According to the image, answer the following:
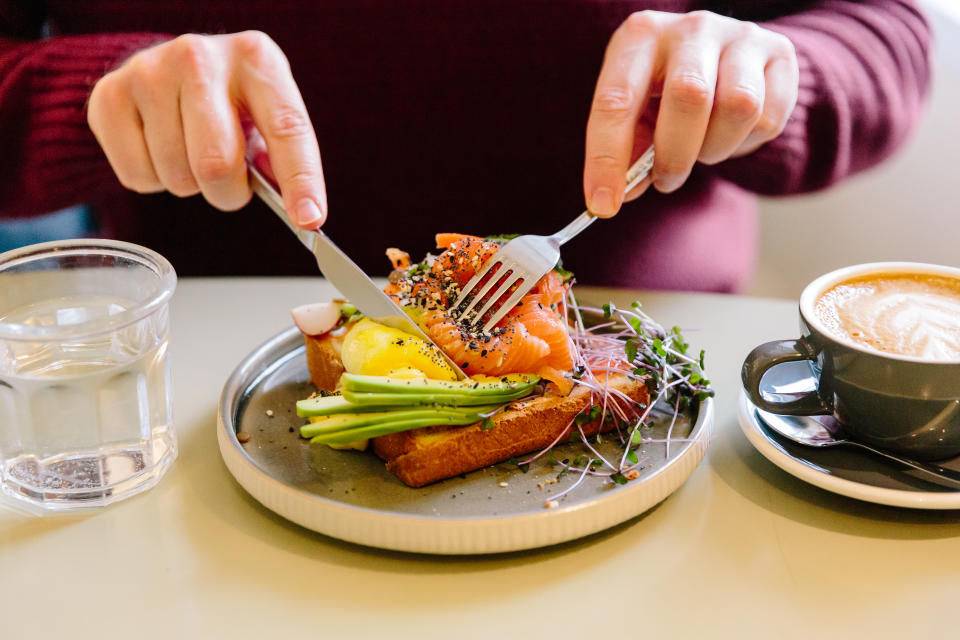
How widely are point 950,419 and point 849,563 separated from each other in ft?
0.83

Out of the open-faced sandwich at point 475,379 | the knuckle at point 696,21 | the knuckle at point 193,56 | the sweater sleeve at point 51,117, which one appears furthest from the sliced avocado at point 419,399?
the sweater sleeve at point 51,117

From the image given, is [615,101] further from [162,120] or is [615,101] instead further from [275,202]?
[162,120]

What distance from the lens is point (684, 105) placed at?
5.04 ft

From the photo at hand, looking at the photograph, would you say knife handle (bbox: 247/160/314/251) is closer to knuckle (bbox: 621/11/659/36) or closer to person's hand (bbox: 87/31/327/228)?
person's hand (bbox: 87/31/327/228)

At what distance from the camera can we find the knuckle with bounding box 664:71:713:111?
5.00 ft

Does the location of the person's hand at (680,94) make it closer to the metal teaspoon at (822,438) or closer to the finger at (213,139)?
A: the metal teaspoon at (822,438)

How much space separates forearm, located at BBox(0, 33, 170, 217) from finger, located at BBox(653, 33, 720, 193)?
1.22 metres

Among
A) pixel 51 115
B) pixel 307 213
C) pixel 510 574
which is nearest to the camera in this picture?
pixel 510 574

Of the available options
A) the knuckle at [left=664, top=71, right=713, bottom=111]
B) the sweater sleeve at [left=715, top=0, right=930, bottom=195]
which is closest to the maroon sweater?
the sweater sleeve at [left=715, top=0, right=930, bottom=195]

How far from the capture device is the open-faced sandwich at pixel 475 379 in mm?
1245

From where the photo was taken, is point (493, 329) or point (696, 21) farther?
point (696, 21)

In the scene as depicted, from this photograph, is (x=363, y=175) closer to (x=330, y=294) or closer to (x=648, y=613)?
(x=330, y=294)

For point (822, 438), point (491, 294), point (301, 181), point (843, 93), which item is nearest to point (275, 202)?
point (301, 181)

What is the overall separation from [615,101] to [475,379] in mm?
601
